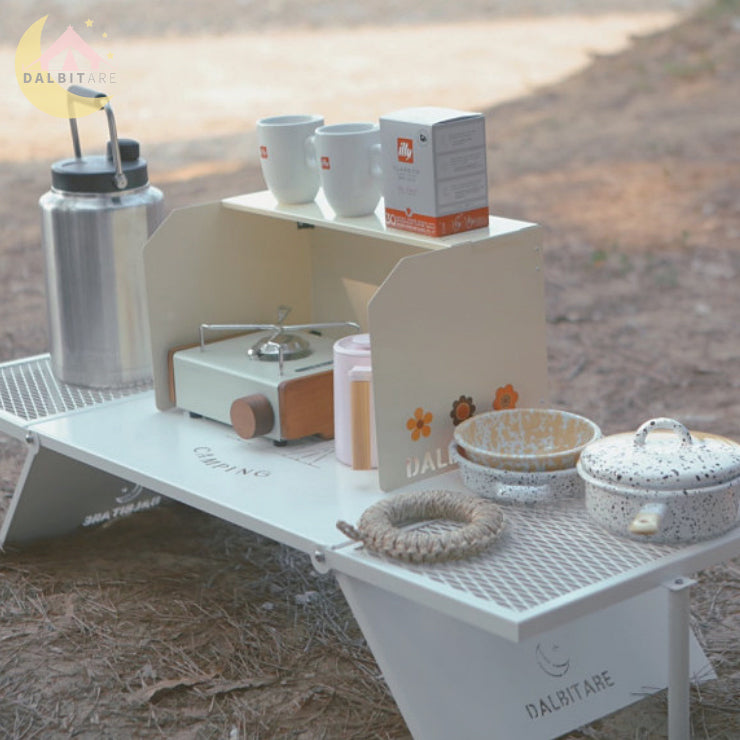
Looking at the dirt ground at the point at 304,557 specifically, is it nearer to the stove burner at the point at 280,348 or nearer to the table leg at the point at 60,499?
the table leg at the point at 60,499

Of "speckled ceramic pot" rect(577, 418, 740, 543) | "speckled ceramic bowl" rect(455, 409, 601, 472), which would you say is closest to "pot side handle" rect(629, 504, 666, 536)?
"speckled ceramic pot" rect(577, 418, 740, 543)

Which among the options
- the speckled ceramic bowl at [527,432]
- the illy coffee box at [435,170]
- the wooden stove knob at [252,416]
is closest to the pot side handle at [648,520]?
the speckled ceramic bowl at [527,432]

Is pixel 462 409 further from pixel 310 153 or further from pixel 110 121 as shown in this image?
pixel 110 121

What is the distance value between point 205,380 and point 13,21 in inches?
331

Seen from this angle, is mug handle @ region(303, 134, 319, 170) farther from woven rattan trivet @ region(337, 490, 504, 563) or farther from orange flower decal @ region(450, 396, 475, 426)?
woven rattan trivet @ region(337, 490, 504, 563)

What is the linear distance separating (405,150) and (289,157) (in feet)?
1.00

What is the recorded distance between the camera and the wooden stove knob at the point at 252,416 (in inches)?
81.4

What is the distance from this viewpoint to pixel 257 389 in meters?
2.13

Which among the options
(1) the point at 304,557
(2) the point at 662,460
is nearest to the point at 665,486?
(2) the point at 662,460

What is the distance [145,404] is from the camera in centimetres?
235

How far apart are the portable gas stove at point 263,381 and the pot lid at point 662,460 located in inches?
20.8

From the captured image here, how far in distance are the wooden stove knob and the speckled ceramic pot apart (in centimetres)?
56

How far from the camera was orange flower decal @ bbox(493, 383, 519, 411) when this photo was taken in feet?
6.66

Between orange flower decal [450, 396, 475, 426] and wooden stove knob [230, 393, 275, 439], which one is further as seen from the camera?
wooden stove knob [230, 393, 275, 439]
